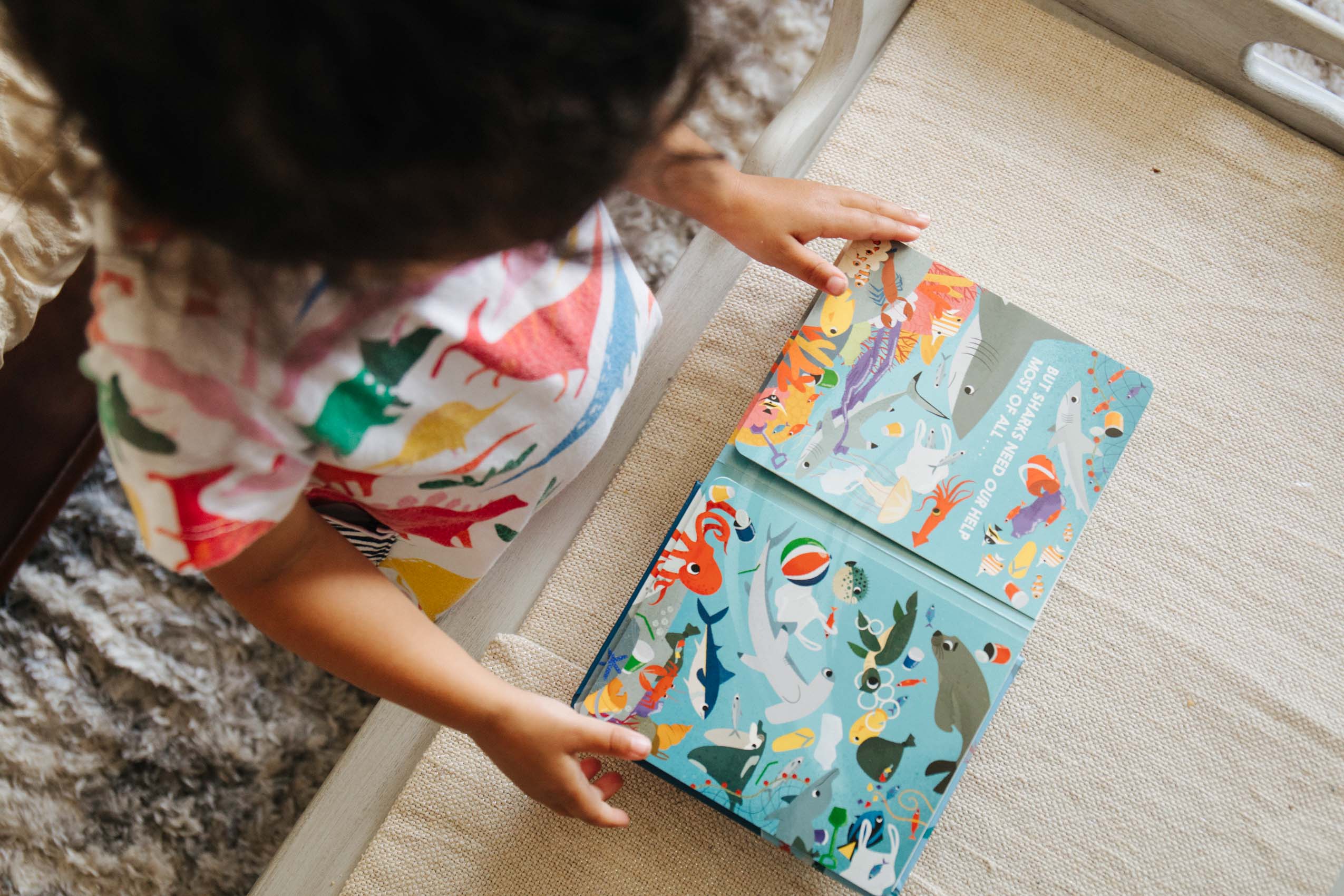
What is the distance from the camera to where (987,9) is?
1.80ft

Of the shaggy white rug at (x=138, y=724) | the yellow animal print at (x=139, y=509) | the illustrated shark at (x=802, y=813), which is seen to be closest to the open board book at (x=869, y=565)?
the illustrated shark at (x=802, y=813)

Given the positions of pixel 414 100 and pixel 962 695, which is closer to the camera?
pixel 414 100

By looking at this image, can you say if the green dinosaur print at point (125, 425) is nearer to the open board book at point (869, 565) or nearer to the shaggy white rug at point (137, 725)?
the open board book at point (869, 565)

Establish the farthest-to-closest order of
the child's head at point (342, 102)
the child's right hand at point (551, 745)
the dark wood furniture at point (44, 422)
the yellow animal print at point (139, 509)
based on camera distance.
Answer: the dark wood furniture at point (44, 422), the child's right hand at point (551, 745), the yellow animal print at point (139, 509), the child's head at point (342, 102)

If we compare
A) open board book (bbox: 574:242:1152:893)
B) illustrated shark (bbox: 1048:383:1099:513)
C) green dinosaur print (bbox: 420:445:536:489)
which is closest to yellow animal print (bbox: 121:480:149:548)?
green dinosaur print (bbox: 420:445:536:489)

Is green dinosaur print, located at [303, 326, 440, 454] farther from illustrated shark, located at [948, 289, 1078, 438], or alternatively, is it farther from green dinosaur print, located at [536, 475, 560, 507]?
illustrated shark, located at [948, 289, 1078, 438]

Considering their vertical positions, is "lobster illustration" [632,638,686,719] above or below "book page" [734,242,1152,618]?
below

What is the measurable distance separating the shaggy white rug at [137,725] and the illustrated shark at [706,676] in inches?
16.0

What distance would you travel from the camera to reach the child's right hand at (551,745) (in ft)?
1.37

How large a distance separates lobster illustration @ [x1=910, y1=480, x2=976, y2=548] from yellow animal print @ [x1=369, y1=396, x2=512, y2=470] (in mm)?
235

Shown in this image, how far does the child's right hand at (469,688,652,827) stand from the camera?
1.37 ft

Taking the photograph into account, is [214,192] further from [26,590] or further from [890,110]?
[26,590]

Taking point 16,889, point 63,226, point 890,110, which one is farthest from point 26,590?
point 890,110

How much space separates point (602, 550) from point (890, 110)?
346mm
